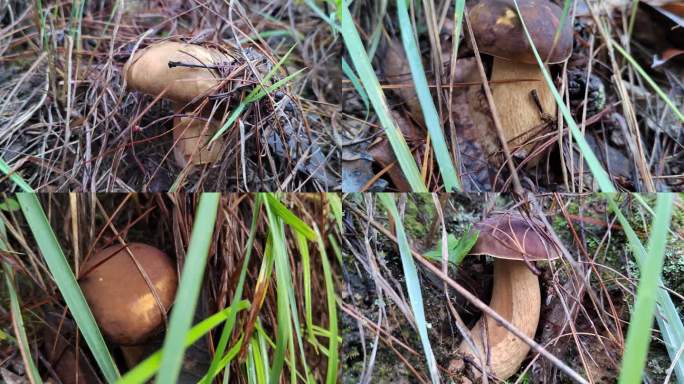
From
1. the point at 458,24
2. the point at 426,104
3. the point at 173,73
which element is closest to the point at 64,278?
the point at 173,73

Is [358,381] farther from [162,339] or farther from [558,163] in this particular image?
[558,163]

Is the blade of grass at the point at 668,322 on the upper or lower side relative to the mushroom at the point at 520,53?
lower

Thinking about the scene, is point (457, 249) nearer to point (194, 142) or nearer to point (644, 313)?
point (644, 313)

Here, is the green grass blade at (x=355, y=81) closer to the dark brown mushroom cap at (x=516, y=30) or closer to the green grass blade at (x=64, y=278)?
the dark brown mushroom cap at (x=516, y=30)

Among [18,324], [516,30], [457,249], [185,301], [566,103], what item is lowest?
[18,324]

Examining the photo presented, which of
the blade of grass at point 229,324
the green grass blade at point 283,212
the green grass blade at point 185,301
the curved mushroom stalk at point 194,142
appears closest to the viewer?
the green grass blade at point 185,301

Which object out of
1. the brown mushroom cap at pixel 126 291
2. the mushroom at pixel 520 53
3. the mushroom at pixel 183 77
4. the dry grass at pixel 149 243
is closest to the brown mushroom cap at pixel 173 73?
the mushroom at pixel 183 77
